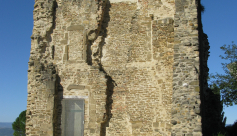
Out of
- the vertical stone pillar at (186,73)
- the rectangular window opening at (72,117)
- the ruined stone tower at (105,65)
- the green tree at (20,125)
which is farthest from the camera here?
the green tree at (20,125)

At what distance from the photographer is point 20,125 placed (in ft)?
83.9

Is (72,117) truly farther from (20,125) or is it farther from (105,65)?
(20,125)

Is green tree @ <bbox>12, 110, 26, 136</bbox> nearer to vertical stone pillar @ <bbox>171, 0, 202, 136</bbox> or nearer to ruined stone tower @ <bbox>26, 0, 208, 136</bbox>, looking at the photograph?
ruined stone tower @ <bbox>26, 0, 208, 136</bbox>

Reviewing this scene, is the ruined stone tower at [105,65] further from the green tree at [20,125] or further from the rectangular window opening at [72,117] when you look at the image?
the green tree at [20,125]

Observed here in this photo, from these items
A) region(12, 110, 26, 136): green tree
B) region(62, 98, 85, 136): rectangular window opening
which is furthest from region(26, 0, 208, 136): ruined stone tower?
region(12, 110, 26, 136): green tree

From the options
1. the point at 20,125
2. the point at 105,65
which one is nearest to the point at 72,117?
the point at 105,65

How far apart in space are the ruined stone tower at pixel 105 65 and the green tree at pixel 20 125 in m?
16.9

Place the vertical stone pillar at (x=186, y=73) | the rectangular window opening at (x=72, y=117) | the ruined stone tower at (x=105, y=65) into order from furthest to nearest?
1. the rectangular window opening at (x=72, y=117)
2. the ruined stone tower at (x=105, y=65)
3. the vertical stone pillar at (x=186, y=73)

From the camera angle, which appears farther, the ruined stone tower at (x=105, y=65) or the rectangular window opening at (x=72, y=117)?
the rectangular window opening at (x=72, y=117)

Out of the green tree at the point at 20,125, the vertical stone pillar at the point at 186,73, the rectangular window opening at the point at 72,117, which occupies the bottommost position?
the green tree at the point at 20,125

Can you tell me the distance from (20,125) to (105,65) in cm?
1848

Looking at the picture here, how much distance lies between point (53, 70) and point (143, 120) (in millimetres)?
3748

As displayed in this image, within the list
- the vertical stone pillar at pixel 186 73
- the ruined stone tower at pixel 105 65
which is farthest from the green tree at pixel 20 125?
the vertical stone pillar at pixel 186 73

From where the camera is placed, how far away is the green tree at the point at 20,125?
25.4m
